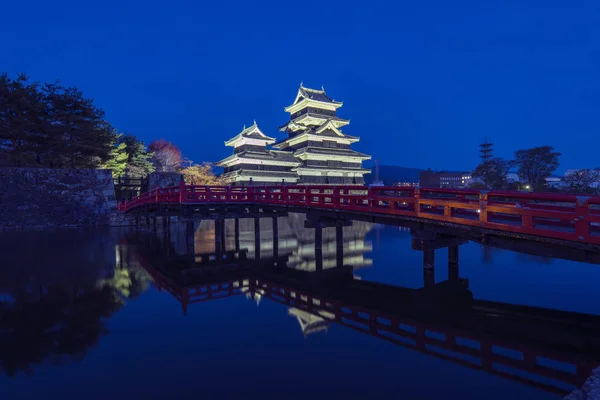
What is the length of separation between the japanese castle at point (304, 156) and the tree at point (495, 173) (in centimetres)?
1455

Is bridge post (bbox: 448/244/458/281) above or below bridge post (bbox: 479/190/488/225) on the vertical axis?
below

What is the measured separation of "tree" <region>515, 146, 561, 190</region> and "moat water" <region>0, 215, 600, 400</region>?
91.6ft

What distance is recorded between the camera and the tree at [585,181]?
94.8 ft

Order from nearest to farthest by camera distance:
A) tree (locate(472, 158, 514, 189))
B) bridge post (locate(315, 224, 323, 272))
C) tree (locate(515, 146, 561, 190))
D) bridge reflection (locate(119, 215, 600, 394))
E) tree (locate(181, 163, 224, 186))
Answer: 1. bridge reflection (locate(119, 215, 600, 394))
2. bridge post (locate(315, 224, 323, 272))
3. tree (locate(515, 146, 561, 190))
4. tree (locate(472, 158, 514, 189))
5. tree (locate(181, 163, 224, 186))

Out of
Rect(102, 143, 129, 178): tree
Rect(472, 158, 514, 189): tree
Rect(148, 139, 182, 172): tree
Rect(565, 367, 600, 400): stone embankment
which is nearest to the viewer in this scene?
Rect(565, 367, 600, 400): stone embankment

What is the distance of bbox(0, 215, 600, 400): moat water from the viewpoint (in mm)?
4973

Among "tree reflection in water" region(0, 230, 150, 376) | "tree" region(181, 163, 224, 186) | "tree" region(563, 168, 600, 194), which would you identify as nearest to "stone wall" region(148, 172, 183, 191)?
"tree" region(181, 163, 224, 186)

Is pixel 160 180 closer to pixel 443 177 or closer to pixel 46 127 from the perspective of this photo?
pixel 46 127

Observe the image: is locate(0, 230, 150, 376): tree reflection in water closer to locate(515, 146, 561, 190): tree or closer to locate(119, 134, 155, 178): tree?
locate(119, 134, 155, 178): tree

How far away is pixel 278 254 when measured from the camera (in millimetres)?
15312

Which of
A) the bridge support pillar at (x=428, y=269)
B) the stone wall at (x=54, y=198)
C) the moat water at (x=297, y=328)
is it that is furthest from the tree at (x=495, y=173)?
the stone wall at (x=54, y=198)

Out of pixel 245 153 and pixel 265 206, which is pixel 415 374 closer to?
pixel 265 206

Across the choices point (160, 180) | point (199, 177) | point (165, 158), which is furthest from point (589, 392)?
point (165, 158)

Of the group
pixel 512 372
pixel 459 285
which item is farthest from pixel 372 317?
pixel 459 285
